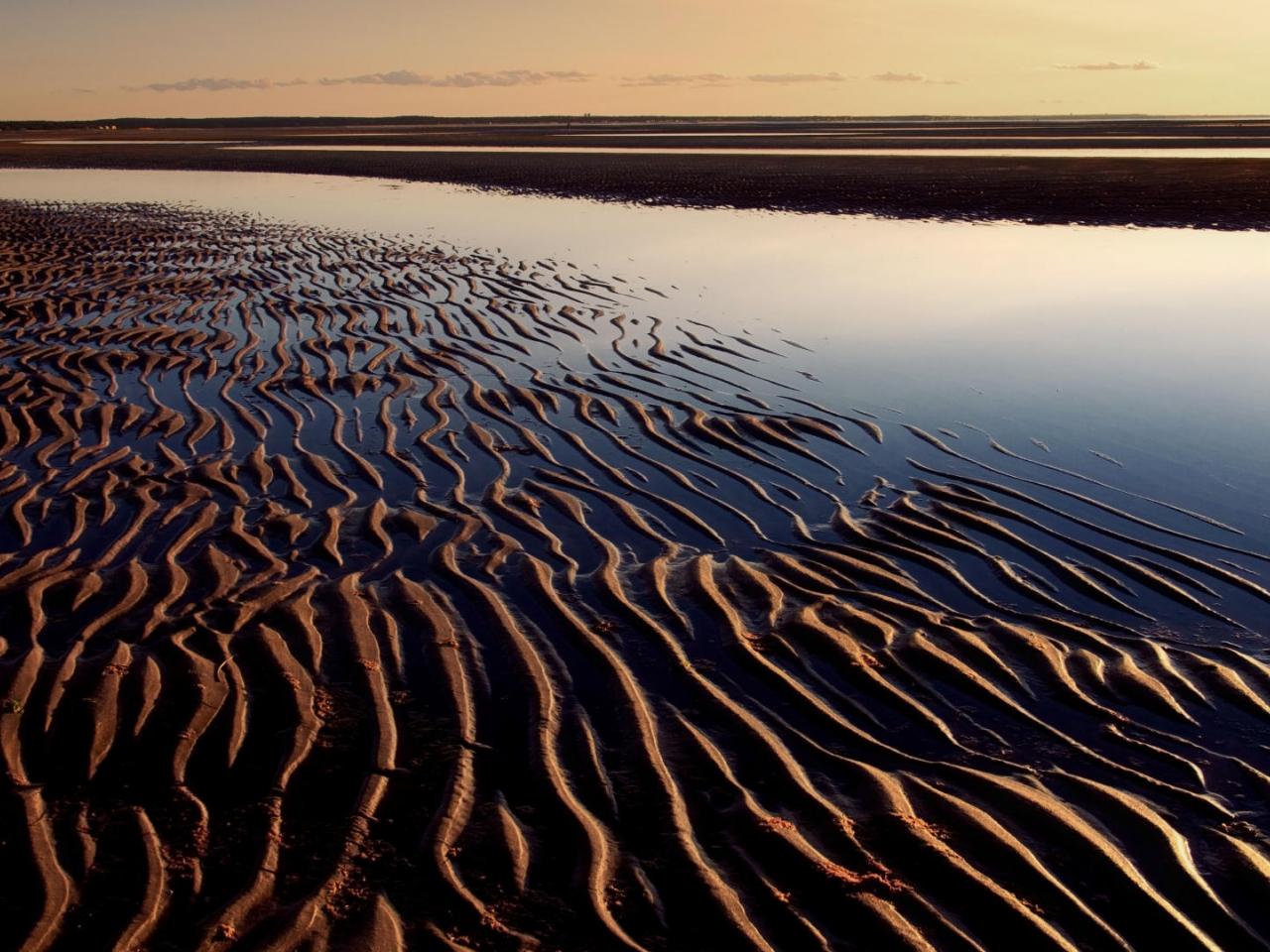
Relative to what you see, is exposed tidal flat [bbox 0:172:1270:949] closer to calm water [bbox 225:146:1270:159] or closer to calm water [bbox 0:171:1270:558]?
calm water [bbox 0:171:1270:558]

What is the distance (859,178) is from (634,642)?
119 ft

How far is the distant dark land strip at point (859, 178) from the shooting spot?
28109 millimetres

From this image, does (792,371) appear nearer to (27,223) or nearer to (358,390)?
(358,390)

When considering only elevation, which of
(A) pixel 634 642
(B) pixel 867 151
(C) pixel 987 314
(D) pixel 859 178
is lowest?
(A) pixel 634 642

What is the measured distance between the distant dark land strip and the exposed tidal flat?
17.3 m

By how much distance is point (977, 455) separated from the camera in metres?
8.43

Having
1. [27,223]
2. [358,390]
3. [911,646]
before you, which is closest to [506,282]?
[358,390]

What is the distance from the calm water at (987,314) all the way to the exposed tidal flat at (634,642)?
0.10 meters

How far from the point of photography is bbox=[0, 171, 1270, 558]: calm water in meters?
8.91

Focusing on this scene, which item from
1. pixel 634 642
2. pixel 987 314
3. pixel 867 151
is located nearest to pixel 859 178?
pixel 867 151

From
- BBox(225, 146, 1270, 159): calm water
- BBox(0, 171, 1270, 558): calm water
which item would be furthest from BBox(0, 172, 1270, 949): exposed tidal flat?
BBox(225, 146, 1270, 159): calm water

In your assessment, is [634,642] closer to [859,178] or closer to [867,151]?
[859,178]

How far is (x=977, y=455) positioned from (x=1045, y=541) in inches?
72.6

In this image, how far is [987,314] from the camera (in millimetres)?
14555
